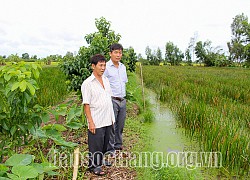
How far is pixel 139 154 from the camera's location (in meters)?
3.34

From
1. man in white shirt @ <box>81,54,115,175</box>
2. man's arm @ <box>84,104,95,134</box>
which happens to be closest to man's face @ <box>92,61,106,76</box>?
man in white shirt @ <box>81,54,115,175</box>

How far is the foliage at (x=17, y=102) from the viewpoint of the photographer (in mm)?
1730

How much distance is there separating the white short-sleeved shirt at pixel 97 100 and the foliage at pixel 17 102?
0.54 metres

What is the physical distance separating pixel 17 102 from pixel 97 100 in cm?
89

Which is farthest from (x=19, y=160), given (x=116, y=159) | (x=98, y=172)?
(x=116, y=159)

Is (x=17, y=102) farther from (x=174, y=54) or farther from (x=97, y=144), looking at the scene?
(x=174, y=54)

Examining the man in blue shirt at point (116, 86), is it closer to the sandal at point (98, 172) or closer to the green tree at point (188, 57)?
the sandal at point (98, 172)

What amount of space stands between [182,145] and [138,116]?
2.04 meters

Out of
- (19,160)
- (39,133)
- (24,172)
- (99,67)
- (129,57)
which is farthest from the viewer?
(129,57)

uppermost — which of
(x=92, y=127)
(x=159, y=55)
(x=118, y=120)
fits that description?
(x=159, y=55)

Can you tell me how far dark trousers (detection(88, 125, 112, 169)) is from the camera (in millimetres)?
2682

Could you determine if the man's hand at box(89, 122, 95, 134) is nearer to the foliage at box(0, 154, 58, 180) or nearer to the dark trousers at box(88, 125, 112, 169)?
the dark trousers at box(88, 125, 112, 169)

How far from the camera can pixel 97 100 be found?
2611 mm

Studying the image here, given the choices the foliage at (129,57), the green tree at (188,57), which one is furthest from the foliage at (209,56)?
the foliage at (129,57)
